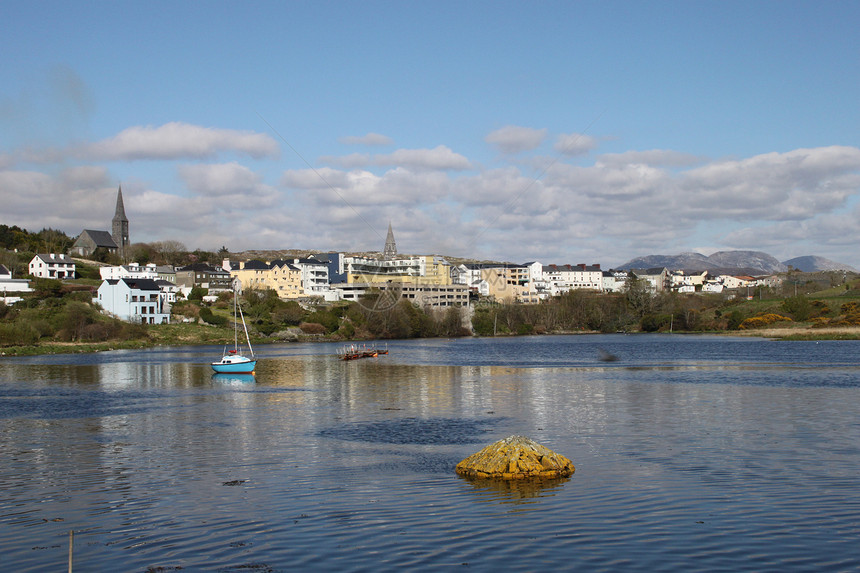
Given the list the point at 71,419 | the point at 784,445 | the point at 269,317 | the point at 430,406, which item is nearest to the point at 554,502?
the point at 784,445

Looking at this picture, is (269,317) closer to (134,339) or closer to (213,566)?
(134,339)

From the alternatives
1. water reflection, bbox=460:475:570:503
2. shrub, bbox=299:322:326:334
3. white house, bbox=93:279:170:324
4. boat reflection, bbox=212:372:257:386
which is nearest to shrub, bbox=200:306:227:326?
white house, bbox=93:279:170:324

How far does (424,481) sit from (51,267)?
149039 millimetres

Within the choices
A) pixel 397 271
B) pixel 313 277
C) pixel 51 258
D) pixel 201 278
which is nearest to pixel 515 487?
pixel 51 258

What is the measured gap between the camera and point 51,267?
148000 mm

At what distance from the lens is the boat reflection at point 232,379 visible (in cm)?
5417

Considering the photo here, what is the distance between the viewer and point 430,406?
1508 inches

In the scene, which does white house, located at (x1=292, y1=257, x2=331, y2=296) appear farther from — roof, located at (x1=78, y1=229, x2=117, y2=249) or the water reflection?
the water reflection

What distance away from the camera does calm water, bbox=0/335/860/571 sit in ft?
44.3

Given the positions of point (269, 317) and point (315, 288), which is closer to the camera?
point (269, 317)

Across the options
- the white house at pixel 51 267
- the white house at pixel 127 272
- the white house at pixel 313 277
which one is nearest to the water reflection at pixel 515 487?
the white house at pixel 127 272

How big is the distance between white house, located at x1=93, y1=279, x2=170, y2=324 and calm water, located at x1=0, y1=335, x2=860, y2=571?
80.7m

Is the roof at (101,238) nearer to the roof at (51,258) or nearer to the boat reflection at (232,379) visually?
the roof at (51,258)

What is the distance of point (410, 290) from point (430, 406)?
14424cm
